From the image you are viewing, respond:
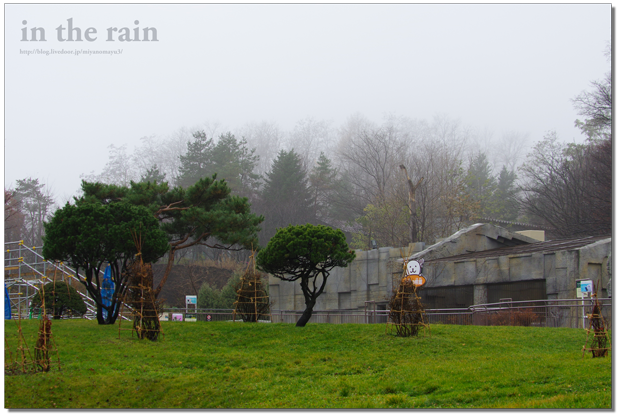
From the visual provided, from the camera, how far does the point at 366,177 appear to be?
61438 millimetres

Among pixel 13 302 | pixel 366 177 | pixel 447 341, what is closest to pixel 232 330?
pixel 447 341

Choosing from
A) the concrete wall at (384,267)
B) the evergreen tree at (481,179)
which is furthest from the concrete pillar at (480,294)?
the evergreen tree at (481,179)

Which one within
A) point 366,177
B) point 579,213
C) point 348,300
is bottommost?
point 348,300

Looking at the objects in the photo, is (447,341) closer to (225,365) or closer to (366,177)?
(225,365)

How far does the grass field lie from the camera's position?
31.8 feet

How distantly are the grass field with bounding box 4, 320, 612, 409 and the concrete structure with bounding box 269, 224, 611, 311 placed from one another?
167 inches

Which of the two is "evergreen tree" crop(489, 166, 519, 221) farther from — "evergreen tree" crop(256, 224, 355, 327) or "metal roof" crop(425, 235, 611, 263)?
"evergreen tree" crop(256, 224, 355, 327)

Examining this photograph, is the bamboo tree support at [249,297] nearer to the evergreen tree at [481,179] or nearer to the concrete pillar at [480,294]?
the concrete pillar at [480,294]

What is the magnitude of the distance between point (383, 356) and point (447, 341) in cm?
227

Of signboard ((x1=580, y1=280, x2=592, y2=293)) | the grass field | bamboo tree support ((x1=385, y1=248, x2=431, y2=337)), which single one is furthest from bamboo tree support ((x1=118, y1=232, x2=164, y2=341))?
signboard ((x1=580, y1=280, x2=592, y2=293))

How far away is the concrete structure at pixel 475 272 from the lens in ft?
71.9

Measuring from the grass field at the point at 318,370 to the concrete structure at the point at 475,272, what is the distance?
4251 millimetres

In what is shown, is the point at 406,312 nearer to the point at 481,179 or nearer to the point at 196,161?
the point at 196,161

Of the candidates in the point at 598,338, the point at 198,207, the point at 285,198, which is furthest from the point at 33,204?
the point at 598,338
